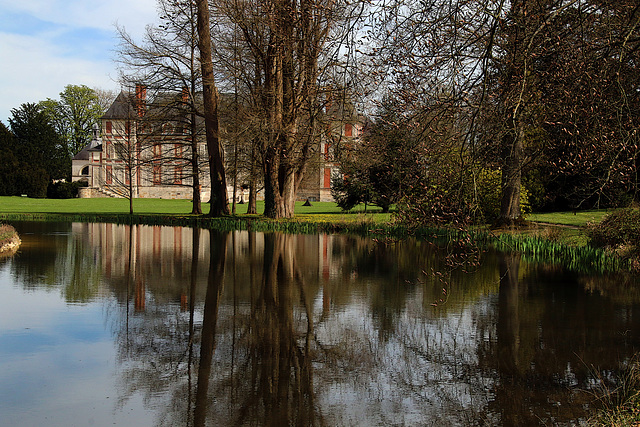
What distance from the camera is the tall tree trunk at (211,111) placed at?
28359mm

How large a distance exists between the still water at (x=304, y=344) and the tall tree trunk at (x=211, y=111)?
16099 mm

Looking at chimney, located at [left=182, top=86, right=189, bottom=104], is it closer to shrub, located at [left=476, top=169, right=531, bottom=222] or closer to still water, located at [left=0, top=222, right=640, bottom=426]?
shrub, located at [left=476, top=169, right=531, bottom=222]

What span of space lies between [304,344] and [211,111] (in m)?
23.2

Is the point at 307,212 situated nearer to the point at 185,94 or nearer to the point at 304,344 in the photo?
the point at 185,94

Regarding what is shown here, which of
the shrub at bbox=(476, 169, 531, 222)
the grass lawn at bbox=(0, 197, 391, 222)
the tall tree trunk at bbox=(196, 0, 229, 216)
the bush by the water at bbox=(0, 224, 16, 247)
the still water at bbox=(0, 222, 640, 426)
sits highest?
the tall tree trunk at bbox=(196, 0, 229, 216)

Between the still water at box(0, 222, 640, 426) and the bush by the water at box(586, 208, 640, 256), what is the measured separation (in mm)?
2325

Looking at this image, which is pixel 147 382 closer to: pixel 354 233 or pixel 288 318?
pixel 288 318

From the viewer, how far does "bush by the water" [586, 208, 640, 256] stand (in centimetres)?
1457

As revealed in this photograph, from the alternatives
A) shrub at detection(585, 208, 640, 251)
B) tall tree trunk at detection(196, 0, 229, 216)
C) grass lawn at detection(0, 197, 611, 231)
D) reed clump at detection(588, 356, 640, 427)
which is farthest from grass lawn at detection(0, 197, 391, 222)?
reed clump at detection(588, 356, 640, 427)

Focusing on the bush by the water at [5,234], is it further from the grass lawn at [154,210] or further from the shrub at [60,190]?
the shrub at [60,190]

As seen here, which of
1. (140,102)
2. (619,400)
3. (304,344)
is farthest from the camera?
(140,102)

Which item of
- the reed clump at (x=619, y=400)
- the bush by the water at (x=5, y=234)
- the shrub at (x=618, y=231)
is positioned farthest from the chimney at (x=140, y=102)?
the reed clump at (x=619, y=400)

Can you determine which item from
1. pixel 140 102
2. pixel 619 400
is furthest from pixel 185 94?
pixel 619 400

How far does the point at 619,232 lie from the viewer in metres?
15.2
